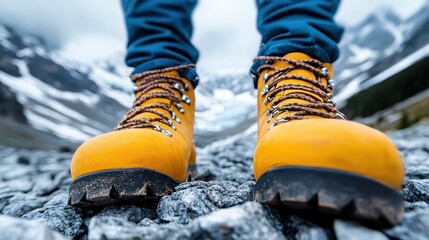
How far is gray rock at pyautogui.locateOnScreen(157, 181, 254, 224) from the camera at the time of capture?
1122 mm

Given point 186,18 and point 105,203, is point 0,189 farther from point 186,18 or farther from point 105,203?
point 186,18

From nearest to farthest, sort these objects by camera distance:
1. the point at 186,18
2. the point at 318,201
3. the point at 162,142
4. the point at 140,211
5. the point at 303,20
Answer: the point at 318,201, the point at 140,211, the point at 162,142, the point at 303,20, the point at 186,18

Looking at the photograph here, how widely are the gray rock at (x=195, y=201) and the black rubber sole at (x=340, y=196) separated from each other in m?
0.31

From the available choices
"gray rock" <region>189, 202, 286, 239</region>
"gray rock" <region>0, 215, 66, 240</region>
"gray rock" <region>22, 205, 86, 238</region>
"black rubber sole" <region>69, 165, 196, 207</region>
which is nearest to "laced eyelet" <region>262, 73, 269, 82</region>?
"black rubber sole" <region>69, 165, 196, 207</region>

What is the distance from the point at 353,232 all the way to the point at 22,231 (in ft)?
2.28

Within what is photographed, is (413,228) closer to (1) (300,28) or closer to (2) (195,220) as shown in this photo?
(2) (195,220)

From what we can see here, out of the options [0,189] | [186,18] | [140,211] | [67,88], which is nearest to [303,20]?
[186,18]

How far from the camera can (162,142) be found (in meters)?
1.29

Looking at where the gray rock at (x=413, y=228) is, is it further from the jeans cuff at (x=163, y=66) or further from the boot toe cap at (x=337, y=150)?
the jeans cuff at (x=163, y=66)

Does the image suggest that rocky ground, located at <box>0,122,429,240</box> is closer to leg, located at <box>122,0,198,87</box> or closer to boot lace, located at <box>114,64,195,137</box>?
boot lace, located at <box>114,64,195,137</box>

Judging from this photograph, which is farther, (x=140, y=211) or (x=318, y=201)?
(x=140, y=211)

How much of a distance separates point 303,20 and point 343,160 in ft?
2.73

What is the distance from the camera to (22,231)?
2.52ft

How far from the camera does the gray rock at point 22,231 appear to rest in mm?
756
